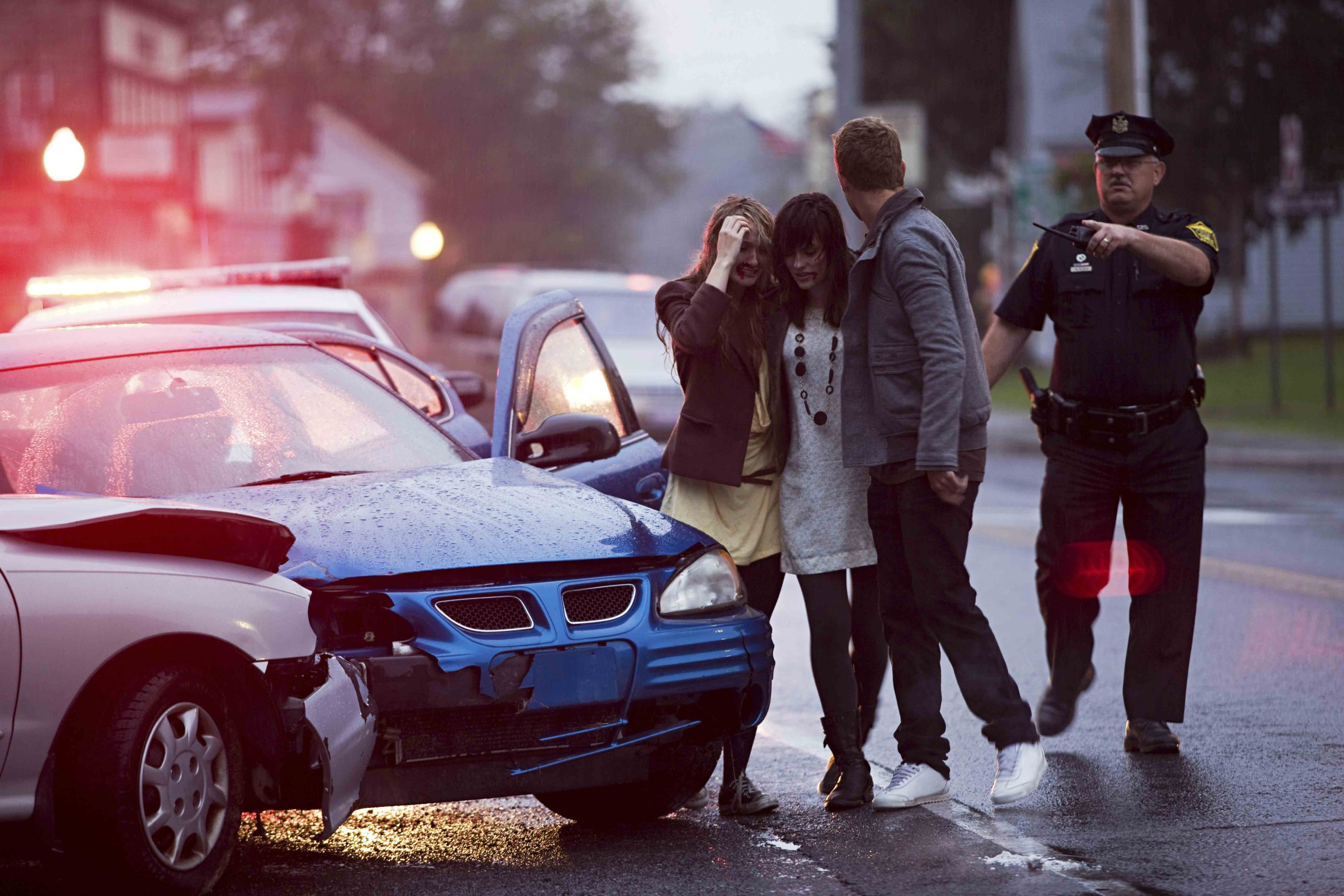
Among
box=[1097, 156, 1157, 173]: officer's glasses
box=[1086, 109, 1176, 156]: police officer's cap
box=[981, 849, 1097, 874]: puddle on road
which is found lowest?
box=[981, 849, 1097, 874]: puddle on road

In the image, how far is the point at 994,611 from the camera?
9383 mm

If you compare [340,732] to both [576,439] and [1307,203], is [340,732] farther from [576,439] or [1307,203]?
[1307,203]

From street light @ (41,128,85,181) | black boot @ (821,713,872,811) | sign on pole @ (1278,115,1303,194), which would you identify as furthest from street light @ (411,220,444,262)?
black boot @ (821,713,872,811)

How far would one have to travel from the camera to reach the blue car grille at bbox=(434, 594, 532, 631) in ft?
15.0

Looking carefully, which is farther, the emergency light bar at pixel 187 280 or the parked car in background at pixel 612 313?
the parked car in background at pixel 612 313

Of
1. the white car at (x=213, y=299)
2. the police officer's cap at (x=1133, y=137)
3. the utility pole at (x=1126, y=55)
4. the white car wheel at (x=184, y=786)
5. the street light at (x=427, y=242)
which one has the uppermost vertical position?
the utility pole at (x=1126, y=55)

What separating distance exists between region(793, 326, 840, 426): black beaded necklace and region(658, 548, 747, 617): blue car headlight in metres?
0.57

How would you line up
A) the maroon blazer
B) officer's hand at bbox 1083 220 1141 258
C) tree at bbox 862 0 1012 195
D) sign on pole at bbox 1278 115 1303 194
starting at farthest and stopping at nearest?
1. tree at bbox 862 0 1012 195
2. sign on pole at bbox 1278 115 1303 194
3. officer's hand at bbox 1083 220 1141 258
4. the maroon blazer

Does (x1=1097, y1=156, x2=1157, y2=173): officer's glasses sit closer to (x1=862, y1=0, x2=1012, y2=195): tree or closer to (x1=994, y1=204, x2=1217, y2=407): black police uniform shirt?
(x1=994, y1=204, x2=1217, y2=407): black police uniform shirt

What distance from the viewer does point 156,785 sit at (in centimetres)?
415

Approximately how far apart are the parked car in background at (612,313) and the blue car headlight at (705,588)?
33.1ft

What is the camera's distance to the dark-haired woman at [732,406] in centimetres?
542

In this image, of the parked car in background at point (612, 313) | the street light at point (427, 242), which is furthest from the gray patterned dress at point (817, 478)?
the street light at point (427, 242)

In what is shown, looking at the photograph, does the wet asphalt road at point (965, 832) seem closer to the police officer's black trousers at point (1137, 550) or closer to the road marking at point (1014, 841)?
the road marking at point (1014, 841)
